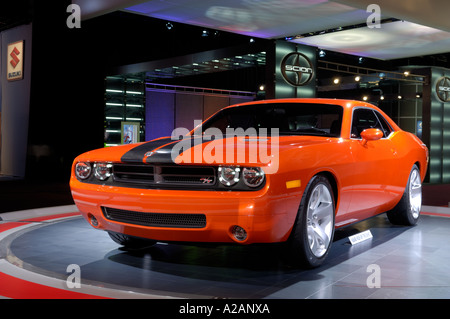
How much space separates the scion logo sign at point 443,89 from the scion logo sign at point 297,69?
4.65m

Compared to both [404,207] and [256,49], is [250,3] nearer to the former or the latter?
[256,49]

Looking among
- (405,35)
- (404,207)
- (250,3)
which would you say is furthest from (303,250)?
(405,35)

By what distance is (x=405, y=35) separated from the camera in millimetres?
11211

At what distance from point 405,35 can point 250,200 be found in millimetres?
9112

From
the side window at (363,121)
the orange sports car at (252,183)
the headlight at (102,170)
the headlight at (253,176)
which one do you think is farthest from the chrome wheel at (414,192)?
the headlight at (102,170)

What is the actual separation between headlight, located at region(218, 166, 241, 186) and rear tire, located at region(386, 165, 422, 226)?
10.1 ft

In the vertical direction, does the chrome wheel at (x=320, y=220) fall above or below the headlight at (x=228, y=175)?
below

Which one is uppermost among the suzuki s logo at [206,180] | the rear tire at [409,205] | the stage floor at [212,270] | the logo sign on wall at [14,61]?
the logo sign on wall at [14,61]

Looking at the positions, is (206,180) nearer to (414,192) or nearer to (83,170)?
(83,170)

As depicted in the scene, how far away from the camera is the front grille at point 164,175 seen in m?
3.64

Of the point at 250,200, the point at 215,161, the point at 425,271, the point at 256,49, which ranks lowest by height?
the point at 425,271

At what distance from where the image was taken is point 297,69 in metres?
12.1

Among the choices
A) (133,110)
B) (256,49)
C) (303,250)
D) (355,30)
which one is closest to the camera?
(303,250)

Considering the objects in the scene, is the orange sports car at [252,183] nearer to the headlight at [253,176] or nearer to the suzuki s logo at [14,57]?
the headlight at [253,176]
